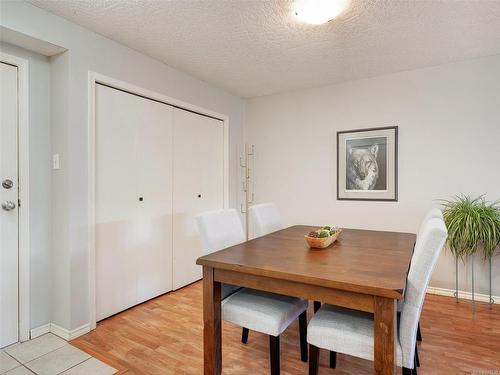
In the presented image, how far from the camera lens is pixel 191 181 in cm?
324

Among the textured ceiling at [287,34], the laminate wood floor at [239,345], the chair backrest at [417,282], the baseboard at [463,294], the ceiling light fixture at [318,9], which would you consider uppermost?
the textured ceiling at [287,34]

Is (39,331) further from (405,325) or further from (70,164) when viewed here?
(405,325)

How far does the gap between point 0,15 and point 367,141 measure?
3186 mm

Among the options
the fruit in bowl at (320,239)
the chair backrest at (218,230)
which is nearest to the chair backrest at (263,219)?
the chair backrest at (218,230)

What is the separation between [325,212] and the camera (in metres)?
3.52

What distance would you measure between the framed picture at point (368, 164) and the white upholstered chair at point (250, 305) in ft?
5.89

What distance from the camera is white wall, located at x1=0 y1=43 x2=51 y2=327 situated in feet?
6.94

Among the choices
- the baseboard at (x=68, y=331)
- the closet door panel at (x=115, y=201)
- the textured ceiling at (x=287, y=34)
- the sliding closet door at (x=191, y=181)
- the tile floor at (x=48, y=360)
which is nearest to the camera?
the tile floor at (x=48, y=360)

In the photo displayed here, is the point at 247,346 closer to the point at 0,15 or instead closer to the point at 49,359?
the point at 49,359

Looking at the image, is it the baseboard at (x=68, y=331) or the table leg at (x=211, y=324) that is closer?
the table leg at (x=211, y=324)

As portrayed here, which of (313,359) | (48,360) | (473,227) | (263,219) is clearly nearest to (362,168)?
(473,227)

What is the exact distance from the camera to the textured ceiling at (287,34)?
196cm

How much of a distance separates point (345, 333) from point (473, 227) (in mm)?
1835

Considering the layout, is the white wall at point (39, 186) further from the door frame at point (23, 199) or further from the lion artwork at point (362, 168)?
the lion artwork at point (362, 168)
